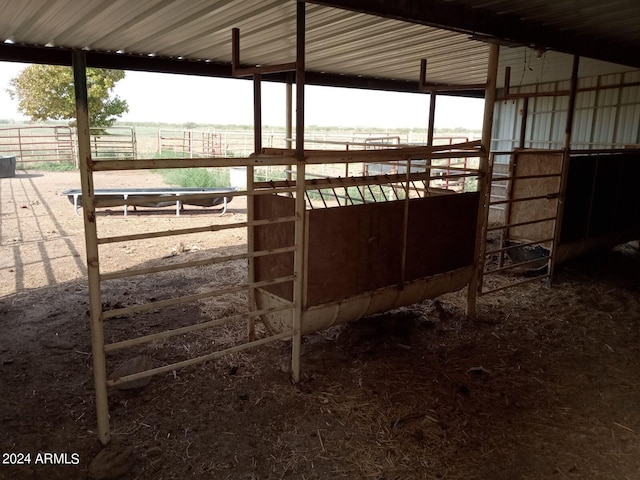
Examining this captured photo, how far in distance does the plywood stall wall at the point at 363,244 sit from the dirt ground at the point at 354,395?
0.64 metres

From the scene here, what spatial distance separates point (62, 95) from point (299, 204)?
18.5 meters

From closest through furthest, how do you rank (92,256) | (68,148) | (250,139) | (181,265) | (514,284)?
(92,256) → (181,265) → (514,284) → (68,148) → (250,139)

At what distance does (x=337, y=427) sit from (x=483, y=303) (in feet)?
9.87

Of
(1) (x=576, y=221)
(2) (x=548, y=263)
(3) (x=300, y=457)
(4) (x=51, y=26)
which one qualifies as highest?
(4) (x=51, y=26)

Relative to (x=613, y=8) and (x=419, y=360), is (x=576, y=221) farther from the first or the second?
(x=419, y=360)

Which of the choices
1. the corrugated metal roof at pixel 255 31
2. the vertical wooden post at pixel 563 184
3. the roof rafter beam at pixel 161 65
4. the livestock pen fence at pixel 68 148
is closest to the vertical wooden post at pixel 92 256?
the corrugated metal roof at pixel 255 31

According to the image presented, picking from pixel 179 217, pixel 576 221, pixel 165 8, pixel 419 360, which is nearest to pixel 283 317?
pixel 419 360

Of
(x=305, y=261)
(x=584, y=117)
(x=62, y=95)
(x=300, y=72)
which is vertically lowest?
(x=305, y=261)

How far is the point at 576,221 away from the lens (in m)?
6.44

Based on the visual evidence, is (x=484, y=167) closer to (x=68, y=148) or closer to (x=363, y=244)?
(x=363, y=244)

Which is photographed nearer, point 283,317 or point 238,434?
point 238,434

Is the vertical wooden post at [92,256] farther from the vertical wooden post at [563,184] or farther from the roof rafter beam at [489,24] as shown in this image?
the vertical wooden post at [563,184]

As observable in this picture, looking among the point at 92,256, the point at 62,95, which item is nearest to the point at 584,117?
the point at 92,256

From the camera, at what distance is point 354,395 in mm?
3551
